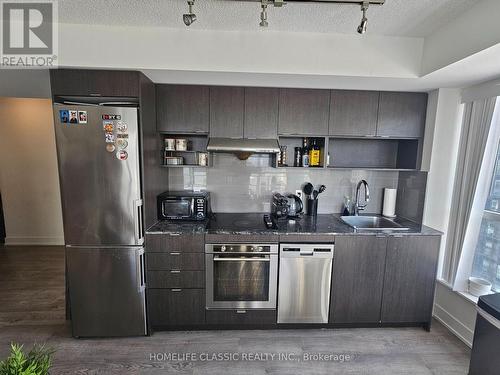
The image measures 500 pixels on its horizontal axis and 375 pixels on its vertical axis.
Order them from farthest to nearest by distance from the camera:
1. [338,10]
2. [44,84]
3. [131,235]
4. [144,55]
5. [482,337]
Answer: [44,84] < [131,235] < [144,55] < [338,10] < [482,337]

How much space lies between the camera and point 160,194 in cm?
254

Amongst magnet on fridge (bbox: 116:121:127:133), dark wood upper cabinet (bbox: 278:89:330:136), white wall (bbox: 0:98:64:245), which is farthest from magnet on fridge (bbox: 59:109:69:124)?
white wall (bbox: 0:98:64:245)

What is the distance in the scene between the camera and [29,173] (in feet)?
13.9

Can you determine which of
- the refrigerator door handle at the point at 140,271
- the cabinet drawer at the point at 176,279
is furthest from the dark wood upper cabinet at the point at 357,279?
the refrigerator door handle at the point at 140,271

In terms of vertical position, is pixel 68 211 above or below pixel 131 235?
above

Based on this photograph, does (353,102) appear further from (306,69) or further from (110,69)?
(110,69)

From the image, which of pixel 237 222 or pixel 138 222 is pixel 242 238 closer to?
pixel 237 222

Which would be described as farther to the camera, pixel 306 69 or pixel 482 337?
pixel 306 69

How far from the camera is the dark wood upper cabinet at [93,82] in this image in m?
2.01

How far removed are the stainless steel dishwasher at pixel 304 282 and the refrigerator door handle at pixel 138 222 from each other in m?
1.26

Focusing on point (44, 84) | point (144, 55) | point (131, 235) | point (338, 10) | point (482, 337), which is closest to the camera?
point (482, 337)

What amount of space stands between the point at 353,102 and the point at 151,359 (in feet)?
9.94

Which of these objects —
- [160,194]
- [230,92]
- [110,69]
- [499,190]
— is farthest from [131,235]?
[499,190]

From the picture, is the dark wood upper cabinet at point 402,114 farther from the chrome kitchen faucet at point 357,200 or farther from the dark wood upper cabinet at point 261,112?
the dark wood upper cabinet at point 261,112
